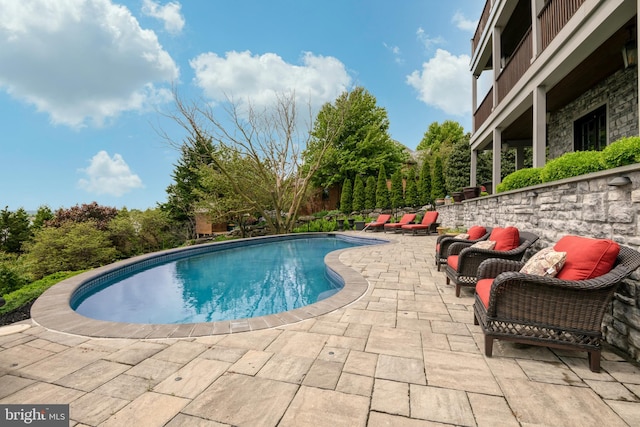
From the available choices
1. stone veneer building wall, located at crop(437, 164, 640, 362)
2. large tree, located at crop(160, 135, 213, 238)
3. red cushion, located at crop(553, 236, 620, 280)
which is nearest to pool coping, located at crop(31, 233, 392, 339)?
red cushion, located at crop(553, 236, 620, 280)

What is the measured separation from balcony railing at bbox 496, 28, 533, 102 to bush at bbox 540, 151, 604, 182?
3.40m

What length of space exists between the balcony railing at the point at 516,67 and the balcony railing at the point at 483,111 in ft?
2.25

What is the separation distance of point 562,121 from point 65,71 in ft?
41.6

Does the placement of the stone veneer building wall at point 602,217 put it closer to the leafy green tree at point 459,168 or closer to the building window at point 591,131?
the building window at point 591,131

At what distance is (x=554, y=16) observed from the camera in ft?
15.5

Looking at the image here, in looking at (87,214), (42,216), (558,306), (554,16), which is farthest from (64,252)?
(554,16)

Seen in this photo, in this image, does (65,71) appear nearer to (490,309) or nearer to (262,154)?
(262,154)

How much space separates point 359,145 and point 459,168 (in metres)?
6.40

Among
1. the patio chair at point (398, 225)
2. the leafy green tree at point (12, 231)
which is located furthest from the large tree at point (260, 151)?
the leafy green tree at point (12, 231)

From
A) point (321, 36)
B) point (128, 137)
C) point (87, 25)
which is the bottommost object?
point (128, 137)

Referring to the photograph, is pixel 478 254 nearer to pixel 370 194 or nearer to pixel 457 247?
pixel 457 247

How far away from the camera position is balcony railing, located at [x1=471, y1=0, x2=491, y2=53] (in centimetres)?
784

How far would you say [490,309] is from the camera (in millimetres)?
1980

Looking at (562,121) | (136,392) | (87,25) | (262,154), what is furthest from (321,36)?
(136,392)
